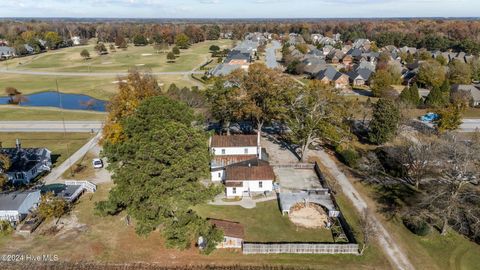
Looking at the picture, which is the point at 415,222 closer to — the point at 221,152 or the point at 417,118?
the point at 221,152

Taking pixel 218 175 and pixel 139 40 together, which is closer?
pixel 218 175

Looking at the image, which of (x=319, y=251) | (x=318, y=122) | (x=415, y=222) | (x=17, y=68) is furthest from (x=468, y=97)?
(x=17, y=68)

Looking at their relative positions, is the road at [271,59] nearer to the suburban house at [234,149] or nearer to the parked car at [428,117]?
the parked car at [428,117]

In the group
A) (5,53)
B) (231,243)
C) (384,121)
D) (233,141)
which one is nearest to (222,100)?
(233,141)

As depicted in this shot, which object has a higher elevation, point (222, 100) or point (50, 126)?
point (222, 100)

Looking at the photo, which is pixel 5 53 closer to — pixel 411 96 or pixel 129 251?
pixel 129 251

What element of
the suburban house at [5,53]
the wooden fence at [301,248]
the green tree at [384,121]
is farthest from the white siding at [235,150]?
the suburban house at [5,53]
